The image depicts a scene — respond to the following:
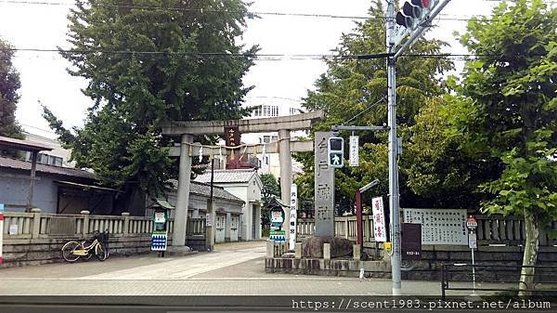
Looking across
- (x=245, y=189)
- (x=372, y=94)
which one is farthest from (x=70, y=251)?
(x=245, y=189)

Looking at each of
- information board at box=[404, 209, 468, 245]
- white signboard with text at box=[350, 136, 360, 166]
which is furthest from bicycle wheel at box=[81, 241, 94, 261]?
information board at box=[404, 209, 468, 245]

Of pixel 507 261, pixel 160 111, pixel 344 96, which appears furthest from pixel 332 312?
pixel 160 111

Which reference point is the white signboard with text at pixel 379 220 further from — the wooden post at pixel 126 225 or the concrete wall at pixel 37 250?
the wooden post at pixel 126 225

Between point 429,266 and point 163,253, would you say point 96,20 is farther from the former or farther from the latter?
point 429,266

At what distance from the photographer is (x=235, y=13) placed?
2442 centimetres

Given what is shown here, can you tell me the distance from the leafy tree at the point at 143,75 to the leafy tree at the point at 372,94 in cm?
474

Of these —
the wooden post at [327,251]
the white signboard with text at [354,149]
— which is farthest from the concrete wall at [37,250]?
the white signboard with text at [354,149]

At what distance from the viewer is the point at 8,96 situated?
29.1 metres

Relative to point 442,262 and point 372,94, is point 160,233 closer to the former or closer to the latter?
point 372,94

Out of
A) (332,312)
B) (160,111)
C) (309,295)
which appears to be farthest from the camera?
(160,111)

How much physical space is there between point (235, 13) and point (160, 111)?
634cm

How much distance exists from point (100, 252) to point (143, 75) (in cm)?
805

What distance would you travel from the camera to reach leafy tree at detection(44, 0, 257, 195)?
72.0 ft

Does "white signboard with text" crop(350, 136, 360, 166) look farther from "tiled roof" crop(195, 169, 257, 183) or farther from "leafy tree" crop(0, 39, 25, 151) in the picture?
"tiled roof" crop(195, 169, 257, 183)
